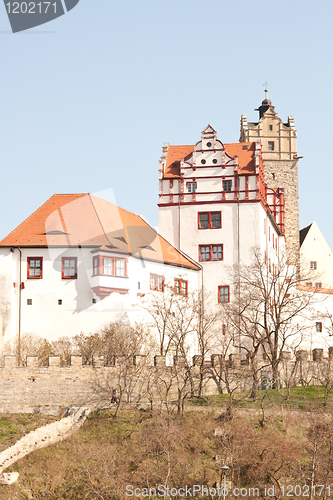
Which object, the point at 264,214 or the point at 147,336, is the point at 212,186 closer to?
the point at 264,214

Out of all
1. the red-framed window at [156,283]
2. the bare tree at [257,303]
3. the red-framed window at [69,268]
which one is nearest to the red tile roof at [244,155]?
the bare tree at [257,303]

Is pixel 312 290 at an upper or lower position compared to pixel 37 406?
upper

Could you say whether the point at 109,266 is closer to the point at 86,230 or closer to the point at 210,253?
the point at 86,230

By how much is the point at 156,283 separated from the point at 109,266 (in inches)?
189

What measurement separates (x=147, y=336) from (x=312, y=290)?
1006 inches

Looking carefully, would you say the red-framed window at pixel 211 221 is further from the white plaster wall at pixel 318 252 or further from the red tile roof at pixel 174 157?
the white plaster wall at pixel 318 252

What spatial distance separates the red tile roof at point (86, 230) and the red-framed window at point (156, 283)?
1.30 m

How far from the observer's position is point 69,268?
48.6 m

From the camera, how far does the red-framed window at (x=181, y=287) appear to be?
53094 mm

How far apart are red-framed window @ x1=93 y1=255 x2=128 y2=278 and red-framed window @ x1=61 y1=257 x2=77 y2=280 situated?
1.42 meters

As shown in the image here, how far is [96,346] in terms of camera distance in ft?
148

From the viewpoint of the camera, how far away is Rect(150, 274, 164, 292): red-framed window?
169 ft

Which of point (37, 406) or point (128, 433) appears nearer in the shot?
point (128, 433)

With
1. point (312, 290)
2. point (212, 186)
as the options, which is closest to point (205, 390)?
point (212, 186)
